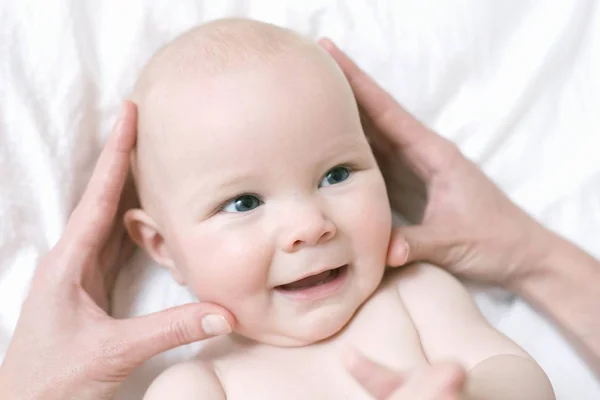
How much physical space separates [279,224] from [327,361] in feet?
0.83

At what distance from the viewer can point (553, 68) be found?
1.45m

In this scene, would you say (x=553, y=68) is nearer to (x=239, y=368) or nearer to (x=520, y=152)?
(x=520, y=152)

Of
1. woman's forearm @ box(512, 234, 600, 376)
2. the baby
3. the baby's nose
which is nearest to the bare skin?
woman's forearm @ box(512, 234, 600, 376)

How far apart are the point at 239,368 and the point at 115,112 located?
21.2 inches

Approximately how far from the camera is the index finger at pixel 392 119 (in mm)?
1329

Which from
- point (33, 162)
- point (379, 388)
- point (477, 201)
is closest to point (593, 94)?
point (477, 201)

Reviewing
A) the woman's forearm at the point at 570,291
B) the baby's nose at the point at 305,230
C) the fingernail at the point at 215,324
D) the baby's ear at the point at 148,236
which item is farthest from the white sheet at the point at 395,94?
the baby's nose at the point at 305,230

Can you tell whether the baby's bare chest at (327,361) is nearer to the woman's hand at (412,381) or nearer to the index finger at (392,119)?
the woman's hand at (412,381)

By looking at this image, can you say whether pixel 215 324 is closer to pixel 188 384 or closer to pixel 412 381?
pixel 188 384

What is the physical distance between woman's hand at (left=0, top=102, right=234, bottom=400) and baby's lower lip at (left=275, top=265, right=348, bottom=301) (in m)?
0.10

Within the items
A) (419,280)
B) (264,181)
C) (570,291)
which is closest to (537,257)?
(570,291)

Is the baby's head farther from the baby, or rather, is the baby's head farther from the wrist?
the wrist

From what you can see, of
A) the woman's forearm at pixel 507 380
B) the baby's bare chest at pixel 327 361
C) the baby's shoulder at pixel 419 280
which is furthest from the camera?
the baby's shoulder at pixel 419 280

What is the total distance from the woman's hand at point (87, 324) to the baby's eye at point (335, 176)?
25cm
